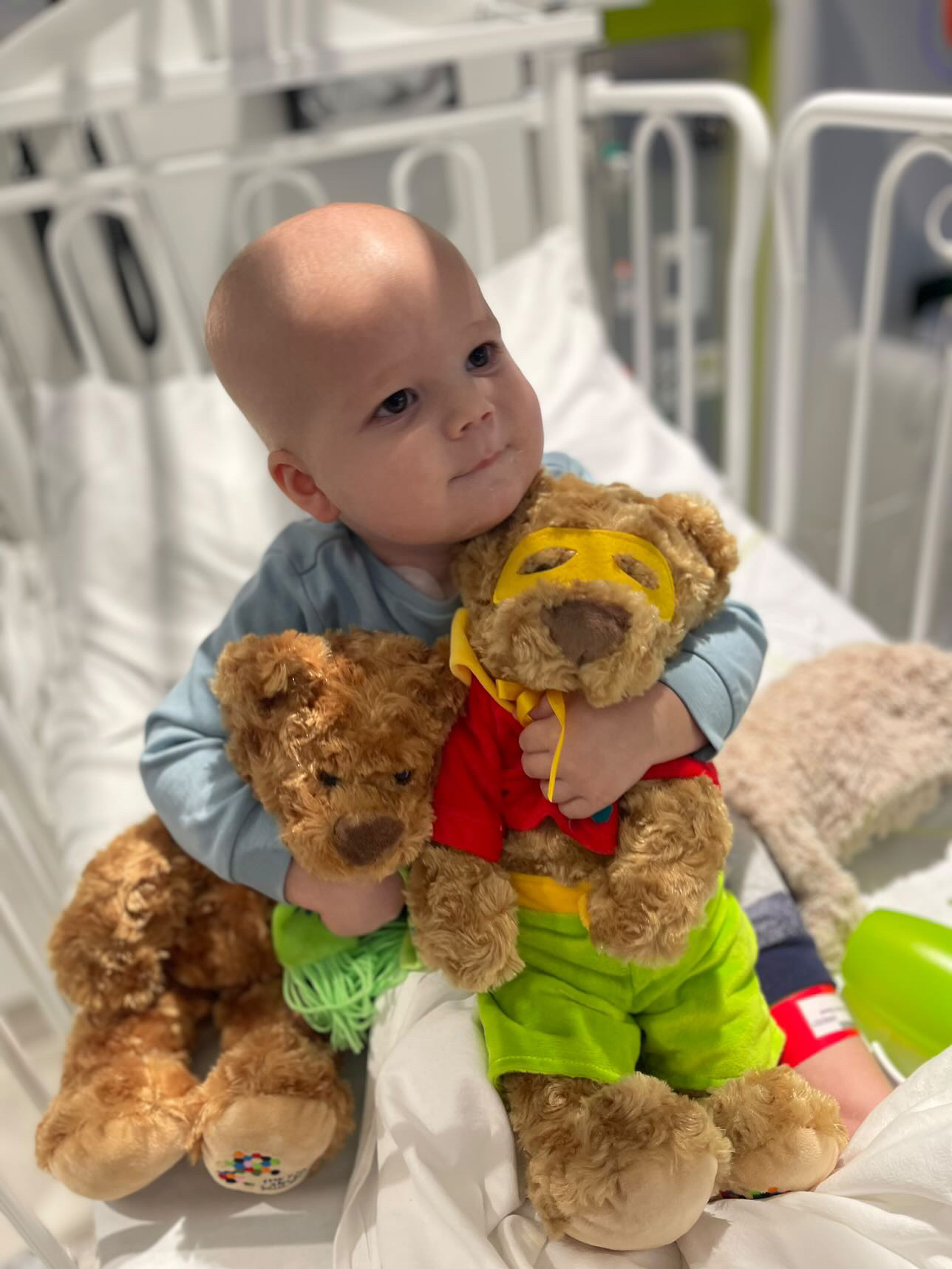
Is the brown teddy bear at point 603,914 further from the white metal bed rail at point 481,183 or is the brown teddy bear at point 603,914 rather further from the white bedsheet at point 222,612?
the white metal bed rail at point 481,183

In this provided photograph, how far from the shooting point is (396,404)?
0.58 metres

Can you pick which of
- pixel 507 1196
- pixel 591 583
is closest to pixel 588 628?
pixel 591 583

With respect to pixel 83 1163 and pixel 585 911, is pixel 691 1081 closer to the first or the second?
pixel 585 911

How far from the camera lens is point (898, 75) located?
2080 mm

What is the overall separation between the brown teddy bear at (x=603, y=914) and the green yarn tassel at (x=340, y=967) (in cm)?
10

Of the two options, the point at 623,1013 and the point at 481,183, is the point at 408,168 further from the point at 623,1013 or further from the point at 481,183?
the point at 623,1013

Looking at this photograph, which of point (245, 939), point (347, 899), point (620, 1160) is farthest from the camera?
point (245, 939)

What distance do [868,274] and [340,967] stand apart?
1.06 m

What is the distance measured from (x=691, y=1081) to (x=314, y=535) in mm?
462

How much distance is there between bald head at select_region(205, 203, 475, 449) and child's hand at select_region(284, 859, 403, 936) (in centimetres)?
30

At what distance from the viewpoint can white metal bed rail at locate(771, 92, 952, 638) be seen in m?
0.98

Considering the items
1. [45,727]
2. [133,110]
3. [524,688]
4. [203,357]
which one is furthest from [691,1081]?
[133,110]

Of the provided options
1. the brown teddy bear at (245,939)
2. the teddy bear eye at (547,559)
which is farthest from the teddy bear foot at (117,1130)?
the teddy bear eye at (547,559)

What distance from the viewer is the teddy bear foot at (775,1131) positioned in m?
0.58
